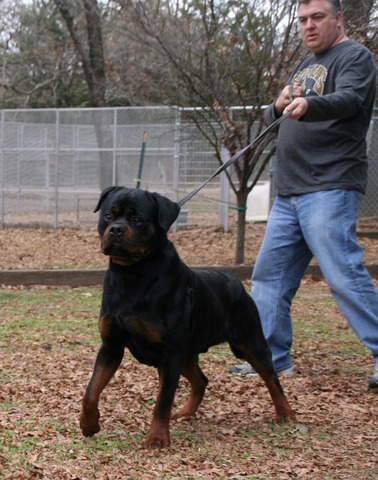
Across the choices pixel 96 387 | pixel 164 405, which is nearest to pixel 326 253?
pixel 164 405

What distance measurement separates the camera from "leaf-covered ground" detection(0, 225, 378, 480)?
13.9ft

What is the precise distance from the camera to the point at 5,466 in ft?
13.5

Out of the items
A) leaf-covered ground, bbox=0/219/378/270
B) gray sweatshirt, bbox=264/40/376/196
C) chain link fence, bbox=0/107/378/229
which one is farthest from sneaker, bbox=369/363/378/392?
chain link fence, bbox=0/107/378/229

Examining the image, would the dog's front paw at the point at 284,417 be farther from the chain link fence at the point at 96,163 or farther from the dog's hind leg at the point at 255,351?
the chain link fence at the point at 96,163

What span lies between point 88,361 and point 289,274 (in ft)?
5.34

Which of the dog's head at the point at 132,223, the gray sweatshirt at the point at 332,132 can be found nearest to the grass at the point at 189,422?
the dog's head at the point at 132,223

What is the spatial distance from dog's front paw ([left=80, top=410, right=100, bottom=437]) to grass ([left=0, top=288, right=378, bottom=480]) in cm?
4

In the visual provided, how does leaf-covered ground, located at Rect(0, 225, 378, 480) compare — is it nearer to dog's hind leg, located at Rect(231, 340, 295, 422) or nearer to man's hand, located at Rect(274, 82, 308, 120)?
dog's hind leg, located at Rect(231, 340, 295, 422)

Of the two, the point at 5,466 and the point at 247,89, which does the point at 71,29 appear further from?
the point at 5,466

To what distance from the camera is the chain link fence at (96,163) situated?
1703 cm

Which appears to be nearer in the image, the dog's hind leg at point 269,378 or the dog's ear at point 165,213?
the dog's ear at point 165,213

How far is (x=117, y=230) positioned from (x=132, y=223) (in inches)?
5.4

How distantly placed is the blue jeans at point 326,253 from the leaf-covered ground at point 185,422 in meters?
0.47

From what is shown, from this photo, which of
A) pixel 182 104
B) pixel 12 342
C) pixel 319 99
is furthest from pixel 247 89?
pixel 319 99
